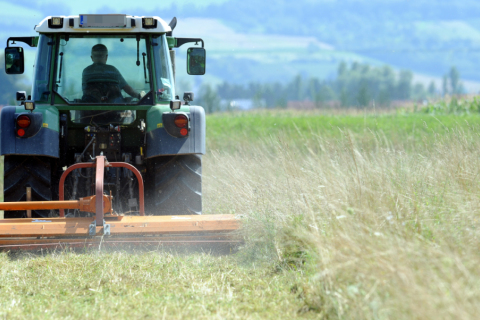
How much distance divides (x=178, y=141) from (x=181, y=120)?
0.64 ft

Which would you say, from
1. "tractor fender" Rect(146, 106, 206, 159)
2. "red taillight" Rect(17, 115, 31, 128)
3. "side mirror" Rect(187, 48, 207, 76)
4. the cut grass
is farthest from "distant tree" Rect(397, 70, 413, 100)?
the cut grass

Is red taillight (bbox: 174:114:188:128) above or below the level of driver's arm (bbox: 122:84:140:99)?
below

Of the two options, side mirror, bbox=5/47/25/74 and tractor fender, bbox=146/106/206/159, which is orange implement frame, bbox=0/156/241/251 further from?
side mirror, bbox=5/47/25/74

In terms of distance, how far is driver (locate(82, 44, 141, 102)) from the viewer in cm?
594

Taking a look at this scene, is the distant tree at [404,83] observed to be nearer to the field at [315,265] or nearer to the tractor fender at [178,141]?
the tractor fender at [178,141]

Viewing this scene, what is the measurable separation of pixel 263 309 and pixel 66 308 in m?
1.11

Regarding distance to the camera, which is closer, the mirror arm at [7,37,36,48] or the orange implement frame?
the orange implement frame

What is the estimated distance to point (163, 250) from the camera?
483 cm

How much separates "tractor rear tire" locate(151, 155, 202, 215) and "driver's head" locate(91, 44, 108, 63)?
119 centimetres

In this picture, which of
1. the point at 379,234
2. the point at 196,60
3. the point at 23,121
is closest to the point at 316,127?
the point at 196,60

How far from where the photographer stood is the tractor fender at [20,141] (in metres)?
5.34

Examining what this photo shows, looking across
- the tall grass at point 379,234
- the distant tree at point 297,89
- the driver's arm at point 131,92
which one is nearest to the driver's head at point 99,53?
the driver's arm at point 131,92

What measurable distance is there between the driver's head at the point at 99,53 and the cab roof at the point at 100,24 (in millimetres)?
172

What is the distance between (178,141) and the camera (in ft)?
18.2
